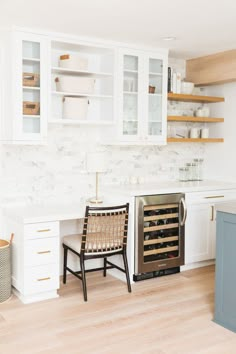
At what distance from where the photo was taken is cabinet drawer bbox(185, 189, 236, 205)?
15.1 ft

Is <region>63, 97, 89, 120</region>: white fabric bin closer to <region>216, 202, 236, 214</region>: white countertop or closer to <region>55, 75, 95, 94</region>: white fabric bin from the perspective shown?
<region>55, 75, 95, 94</region>: white fabric bin

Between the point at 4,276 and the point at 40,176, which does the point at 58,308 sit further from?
the point at 40,176

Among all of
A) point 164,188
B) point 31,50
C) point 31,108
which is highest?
point 31,50

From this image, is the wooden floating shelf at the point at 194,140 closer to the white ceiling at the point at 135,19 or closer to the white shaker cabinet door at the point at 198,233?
the white shaker cabinet door at the point at 198,233

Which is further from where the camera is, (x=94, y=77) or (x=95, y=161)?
(x=94, y=77)

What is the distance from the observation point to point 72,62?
13.5 ft

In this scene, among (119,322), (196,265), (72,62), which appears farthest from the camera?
(196,265)

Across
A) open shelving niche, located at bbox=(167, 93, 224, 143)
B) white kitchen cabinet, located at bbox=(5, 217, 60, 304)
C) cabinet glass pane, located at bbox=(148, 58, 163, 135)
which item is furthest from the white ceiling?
white kitchen cabinet, located at bbox=(5, 217, 60, 304)

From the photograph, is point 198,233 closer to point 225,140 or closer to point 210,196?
point 210,196

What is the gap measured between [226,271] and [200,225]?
145 centimetres

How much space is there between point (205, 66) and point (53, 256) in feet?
8.97

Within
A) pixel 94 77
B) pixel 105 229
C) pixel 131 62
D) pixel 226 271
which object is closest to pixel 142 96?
pixel 131 62

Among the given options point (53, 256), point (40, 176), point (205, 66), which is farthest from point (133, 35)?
point (53, 256)

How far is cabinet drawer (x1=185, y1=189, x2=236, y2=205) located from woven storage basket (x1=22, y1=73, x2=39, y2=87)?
1884mm
